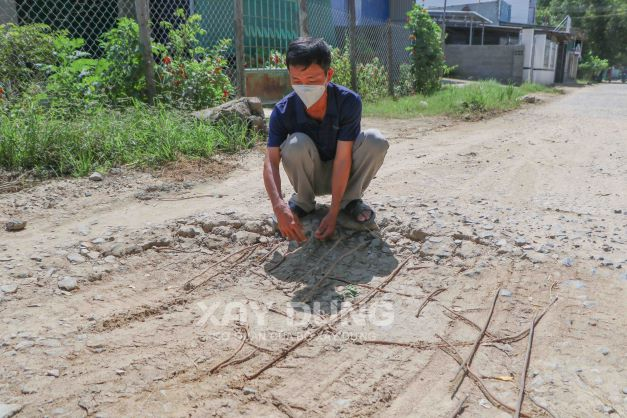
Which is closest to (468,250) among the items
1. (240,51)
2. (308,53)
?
(308,53)

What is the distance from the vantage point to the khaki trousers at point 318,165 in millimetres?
2688

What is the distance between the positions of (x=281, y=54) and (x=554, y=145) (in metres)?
4.96

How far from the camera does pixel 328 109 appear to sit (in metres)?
2.63

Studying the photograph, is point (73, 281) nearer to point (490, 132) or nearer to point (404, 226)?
point (404, 226)

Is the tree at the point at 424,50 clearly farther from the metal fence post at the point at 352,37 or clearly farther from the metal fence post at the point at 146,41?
the metal fence post at the point at 146,41

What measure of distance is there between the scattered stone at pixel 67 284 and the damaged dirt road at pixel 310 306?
1 cm

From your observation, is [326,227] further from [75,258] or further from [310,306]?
[75,258]

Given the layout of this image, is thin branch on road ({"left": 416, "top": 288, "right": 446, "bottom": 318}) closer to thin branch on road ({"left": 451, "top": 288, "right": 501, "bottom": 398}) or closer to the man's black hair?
thin branch on road ({"left": 451, "top": 288, "right": 501, "bottom": 398})

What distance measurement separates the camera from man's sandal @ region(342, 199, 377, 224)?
2818 millimetres

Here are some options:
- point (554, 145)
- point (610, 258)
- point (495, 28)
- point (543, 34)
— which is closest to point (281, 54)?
point (554, 145)

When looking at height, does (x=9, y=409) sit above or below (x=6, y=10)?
below

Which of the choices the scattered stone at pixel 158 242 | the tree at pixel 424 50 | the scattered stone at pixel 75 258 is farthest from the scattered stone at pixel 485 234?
the tree at pixel 424 50

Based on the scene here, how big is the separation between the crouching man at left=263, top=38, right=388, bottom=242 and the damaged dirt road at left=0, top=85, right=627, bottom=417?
0.24 meters

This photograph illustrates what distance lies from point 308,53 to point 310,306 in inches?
45.6
